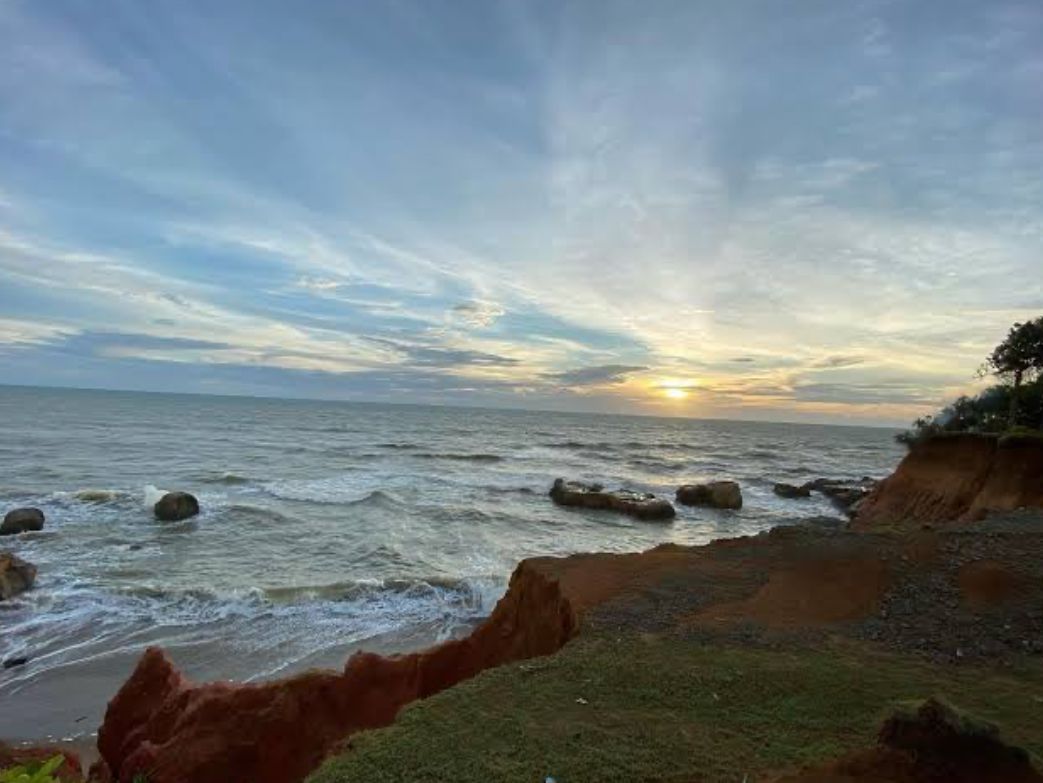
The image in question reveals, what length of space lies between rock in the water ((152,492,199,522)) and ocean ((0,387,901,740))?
22.5 inches

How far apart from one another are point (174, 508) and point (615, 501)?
64.1 feet

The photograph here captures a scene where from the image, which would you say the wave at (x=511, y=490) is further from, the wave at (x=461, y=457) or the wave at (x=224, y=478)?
the wave at (x=461, y=457)

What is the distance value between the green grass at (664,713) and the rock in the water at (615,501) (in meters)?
23.4

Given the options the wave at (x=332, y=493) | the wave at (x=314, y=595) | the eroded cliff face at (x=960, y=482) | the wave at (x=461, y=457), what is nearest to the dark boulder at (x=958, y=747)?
the wave at (x=314, y=595)

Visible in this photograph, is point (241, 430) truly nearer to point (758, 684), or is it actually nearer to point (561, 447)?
point (561, 447)

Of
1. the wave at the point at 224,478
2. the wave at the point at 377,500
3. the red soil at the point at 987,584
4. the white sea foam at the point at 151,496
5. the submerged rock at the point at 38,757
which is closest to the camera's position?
the submerged rock at the point at 38,757

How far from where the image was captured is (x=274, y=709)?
786 cm

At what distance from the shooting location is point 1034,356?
107 feet

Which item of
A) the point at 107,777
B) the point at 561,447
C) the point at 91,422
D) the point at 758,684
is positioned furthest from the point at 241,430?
the point at 758,684

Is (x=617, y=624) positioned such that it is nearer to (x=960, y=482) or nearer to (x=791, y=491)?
(x=960, y=482)

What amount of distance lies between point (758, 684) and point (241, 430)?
7737 cm

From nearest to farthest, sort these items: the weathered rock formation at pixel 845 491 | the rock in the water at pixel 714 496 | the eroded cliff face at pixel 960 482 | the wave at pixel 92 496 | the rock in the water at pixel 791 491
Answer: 1. the eroded cliff face at pixel 960 482
2. the wave at pixel 92 496
3. the rock in the water at pixel 714 496
4. the weathered rock formation at pixel 845 491
5. the rock in the water at pixel 791 491

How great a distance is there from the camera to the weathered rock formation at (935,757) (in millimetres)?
4570

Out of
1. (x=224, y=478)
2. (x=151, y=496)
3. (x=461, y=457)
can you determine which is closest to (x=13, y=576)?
(x=151, y=496)
